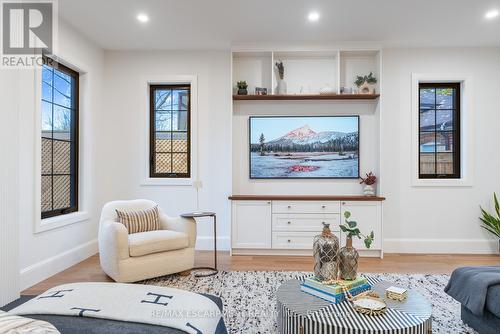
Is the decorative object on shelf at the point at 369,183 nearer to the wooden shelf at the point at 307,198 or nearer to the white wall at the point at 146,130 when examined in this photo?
the wooden shelf at the point at 307,198

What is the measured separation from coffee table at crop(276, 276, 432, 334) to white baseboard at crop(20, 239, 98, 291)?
8.52ft

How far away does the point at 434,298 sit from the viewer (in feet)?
9.72

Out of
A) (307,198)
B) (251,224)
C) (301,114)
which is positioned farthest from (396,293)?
(301,114)

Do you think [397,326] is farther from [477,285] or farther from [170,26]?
[170,26]

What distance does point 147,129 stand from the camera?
4.80 m

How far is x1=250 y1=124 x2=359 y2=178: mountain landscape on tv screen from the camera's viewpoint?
4.71 meters

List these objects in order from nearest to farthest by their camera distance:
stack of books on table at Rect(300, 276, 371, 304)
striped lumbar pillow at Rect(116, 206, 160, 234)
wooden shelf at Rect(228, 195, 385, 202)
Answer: stack of books on table at Rect(300, 276, 371, 304) → striped lumbar pillow at Rect(116, 206, 160, 234) → wooden shelf at Rect(228, 195, 385, 202)

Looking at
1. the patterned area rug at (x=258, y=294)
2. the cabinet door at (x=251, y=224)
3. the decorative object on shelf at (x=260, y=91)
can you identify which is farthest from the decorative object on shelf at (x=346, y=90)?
the patterned area rug at (x=258, y=294)

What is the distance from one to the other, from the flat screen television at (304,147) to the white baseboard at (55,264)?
7.78 feet

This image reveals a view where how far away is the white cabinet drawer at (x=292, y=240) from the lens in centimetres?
441

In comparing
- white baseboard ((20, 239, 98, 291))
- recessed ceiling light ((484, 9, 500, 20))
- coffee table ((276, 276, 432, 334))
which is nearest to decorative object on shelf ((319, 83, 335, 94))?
recessed ceiling light ((484, 9, 500, 20))

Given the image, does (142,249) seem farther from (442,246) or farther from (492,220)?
(492,220)

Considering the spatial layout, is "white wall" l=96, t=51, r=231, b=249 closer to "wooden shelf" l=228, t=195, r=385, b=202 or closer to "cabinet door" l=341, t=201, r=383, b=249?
"wooden shelf" l=228, t=195, r=385, b=202

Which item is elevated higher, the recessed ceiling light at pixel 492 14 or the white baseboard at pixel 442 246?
the recessed ceiling light at pixel 492 14
